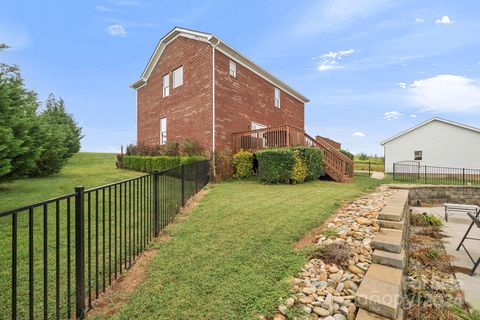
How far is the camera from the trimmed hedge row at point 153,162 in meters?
12.0

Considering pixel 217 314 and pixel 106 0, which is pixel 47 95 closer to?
pixel 106 0

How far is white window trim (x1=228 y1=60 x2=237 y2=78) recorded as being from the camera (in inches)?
541

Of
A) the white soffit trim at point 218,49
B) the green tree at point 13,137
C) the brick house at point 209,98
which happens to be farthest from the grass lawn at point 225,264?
the white soffit trim at point 218,49

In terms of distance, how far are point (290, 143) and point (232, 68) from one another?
18.2 ft

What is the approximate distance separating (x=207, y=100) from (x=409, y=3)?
8.90 meters

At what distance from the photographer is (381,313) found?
2543 millimetres

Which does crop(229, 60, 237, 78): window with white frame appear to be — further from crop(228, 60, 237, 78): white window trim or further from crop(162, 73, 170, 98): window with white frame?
crop(162, 73, 170, 98): window with white frame

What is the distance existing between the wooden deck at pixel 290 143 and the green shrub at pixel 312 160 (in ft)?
2.12

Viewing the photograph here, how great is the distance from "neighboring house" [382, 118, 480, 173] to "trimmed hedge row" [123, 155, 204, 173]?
2122 centimetres

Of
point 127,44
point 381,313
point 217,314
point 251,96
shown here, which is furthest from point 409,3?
point 127,44

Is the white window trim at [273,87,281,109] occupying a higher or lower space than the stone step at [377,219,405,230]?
higher

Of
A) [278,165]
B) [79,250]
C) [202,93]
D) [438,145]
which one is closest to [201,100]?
[202,93]

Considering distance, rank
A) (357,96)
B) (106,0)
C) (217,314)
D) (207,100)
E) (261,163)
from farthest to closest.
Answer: (357,96) < (207,100) < (261,163) < (106,0) < (217,314)

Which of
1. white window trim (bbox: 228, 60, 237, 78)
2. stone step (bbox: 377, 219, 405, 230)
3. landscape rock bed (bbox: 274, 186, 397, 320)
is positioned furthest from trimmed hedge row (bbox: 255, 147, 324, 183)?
stone step (bbox: 377, 219, 405, 230)
